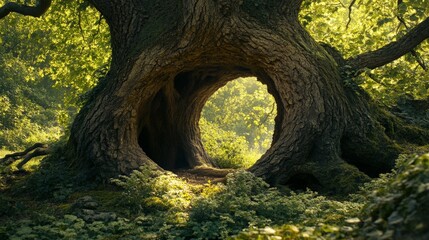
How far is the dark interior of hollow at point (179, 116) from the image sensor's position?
38.2 feet

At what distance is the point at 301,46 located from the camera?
9.28 metres

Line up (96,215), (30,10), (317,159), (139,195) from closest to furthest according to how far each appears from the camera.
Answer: (96,215), (139,195), (317,159), (30,10)

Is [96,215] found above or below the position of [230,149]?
below

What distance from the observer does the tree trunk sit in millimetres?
8469

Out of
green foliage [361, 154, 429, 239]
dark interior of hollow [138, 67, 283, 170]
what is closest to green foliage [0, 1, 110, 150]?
dark interior of hollow [138, 67, 283, 170]

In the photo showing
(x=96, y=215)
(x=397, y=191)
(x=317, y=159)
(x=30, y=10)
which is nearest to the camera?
(x=397, y=191)

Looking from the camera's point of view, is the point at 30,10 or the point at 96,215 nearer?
the point at 96,215

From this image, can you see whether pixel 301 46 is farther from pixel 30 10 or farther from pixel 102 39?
pixel 102 39

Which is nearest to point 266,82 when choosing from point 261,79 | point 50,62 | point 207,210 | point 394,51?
point 261,79

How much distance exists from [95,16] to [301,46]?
895 centimetres

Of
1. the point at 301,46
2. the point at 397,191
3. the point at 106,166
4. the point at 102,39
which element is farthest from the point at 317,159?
the point at 102,39

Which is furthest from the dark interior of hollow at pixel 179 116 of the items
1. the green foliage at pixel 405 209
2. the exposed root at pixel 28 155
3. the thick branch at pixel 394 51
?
the green foliage at pixel 405 209

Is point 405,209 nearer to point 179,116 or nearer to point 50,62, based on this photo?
point 179,116

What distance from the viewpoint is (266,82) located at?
32.9 ft
